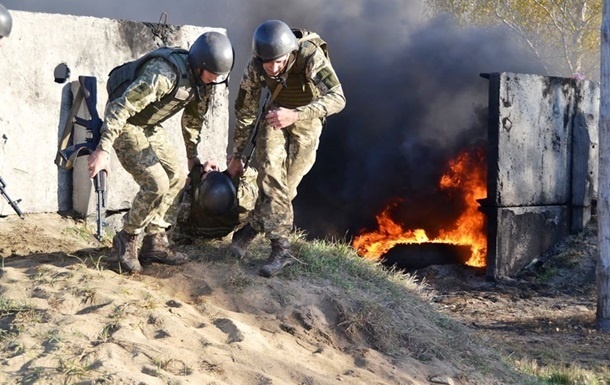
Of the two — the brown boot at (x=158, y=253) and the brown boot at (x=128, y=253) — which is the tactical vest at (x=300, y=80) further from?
the brown boot at (x=128, y=253)

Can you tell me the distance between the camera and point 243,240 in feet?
23.4

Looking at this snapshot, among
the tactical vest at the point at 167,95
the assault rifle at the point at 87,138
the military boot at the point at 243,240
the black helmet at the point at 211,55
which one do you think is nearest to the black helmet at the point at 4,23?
the assault rifle at the point at 87,138

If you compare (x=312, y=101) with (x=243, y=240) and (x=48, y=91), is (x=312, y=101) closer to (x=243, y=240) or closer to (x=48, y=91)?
(x=243, y=240)

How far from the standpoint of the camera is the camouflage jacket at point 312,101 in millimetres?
6547

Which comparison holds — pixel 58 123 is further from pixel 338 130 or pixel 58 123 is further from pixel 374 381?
pixel 338 130

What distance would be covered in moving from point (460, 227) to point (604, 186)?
3.95 m

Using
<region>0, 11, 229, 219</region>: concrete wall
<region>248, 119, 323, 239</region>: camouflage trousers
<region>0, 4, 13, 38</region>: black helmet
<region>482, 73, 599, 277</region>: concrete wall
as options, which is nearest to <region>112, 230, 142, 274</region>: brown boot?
<region>248, 119, 323, 239</region>: camouflage trousers

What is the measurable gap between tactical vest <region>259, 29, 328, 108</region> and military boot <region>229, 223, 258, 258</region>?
99cm

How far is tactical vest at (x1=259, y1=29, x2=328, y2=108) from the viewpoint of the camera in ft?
22.2

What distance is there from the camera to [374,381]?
5.70 m

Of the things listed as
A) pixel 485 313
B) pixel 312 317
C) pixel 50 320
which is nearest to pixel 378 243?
pixel 485 313

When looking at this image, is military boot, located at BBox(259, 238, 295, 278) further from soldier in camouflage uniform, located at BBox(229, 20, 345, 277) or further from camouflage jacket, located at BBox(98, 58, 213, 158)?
camouflage jacket, located at BBox(98, 58, 213, 158)

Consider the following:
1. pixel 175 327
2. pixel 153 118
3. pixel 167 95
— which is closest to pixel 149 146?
pixel 153 118

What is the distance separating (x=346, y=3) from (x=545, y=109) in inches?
315
